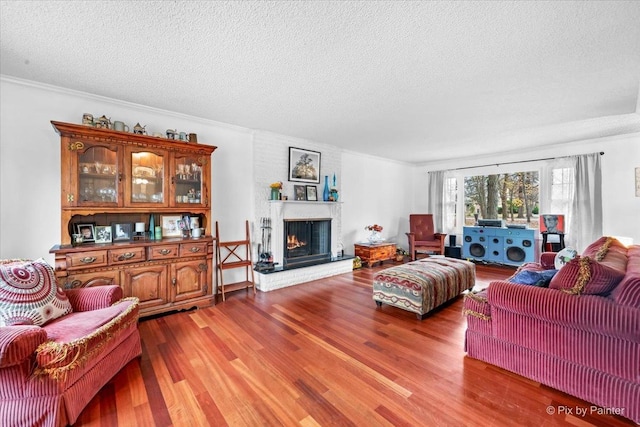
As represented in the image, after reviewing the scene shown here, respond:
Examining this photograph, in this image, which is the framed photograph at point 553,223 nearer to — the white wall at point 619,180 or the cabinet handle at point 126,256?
the white wall at point 619,180

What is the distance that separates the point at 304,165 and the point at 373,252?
232 cm

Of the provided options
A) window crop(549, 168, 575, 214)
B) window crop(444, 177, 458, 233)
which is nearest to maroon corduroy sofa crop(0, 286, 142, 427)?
window crop(444, 177, 458, 233)

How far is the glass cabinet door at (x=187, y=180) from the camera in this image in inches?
129

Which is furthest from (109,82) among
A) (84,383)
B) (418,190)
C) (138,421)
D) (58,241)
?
(418,190)

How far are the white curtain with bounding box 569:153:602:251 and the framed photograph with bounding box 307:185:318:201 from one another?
189 inches

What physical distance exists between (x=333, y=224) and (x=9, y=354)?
4396 millimetres

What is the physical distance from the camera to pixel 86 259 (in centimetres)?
255

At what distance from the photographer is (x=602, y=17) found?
67.9 inches

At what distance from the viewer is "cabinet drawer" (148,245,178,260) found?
293 cm

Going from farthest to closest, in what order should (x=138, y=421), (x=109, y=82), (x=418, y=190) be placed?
(x=418, y=190)
(x=109, y=82)
(x=138, y=421)

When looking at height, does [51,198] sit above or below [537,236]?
above

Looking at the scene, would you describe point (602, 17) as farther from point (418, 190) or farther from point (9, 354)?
point (418, 190)

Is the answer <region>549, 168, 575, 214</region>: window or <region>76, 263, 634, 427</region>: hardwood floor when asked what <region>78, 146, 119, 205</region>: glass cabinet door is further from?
<region>549, 168, 575, 214</region>: window

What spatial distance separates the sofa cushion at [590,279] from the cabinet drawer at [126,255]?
368 cm
